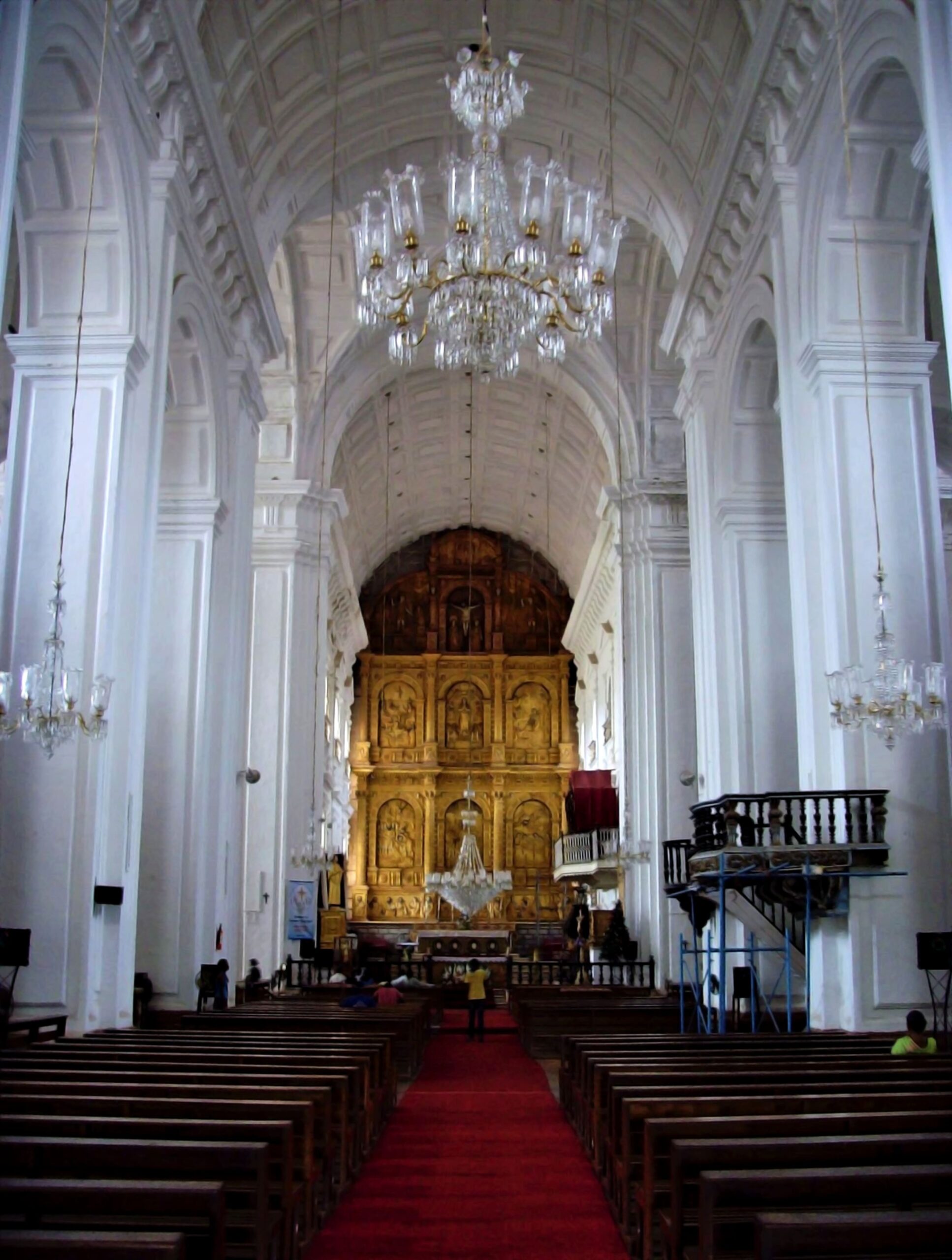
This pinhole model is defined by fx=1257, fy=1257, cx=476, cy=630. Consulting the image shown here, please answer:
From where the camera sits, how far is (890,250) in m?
10.8

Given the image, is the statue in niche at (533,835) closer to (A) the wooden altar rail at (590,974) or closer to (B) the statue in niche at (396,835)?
(B) the statue in niche at (396,835)

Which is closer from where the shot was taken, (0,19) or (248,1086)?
(248,1086)

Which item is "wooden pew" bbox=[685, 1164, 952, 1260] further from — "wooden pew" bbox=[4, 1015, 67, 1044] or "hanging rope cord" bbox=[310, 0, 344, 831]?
"hanging rope cord" bbox=[310, 0, 344, 831]

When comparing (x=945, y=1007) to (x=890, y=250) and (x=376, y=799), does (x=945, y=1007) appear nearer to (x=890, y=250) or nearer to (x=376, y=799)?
(x=890, y=250)

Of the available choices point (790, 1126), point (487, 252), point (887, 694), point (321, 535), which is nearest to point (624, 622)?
point (321, 535)

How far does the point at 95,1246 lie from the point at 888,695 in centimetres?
681

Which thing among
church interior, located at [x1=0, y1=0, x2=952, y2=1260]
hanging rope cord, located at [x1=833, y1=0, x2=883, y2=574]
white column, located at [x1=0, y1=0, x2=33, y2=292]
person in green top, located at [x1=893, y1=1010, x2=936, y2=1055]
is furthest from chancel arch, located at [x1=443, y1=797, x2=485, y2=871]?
white column, located at [x1=0, y1=0, x2=33, y2=292]

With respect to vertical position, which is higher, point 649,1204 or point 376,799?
point 376,799

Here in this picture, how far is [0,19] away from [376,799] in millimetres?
29115

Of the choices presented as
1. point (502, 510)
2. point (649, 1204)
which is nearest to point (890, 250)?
point (649, 1204)

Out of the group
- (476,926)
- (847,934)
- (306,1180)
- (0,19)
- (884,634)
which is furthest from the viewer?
(476,926)

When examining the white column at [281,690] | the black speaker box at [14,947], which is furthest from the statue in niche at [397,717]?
the black speaker box at [14,947]

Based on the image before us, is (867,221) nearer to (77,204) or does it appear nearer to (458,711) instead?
(77,204)

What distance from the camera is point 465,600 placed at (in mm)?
35344
